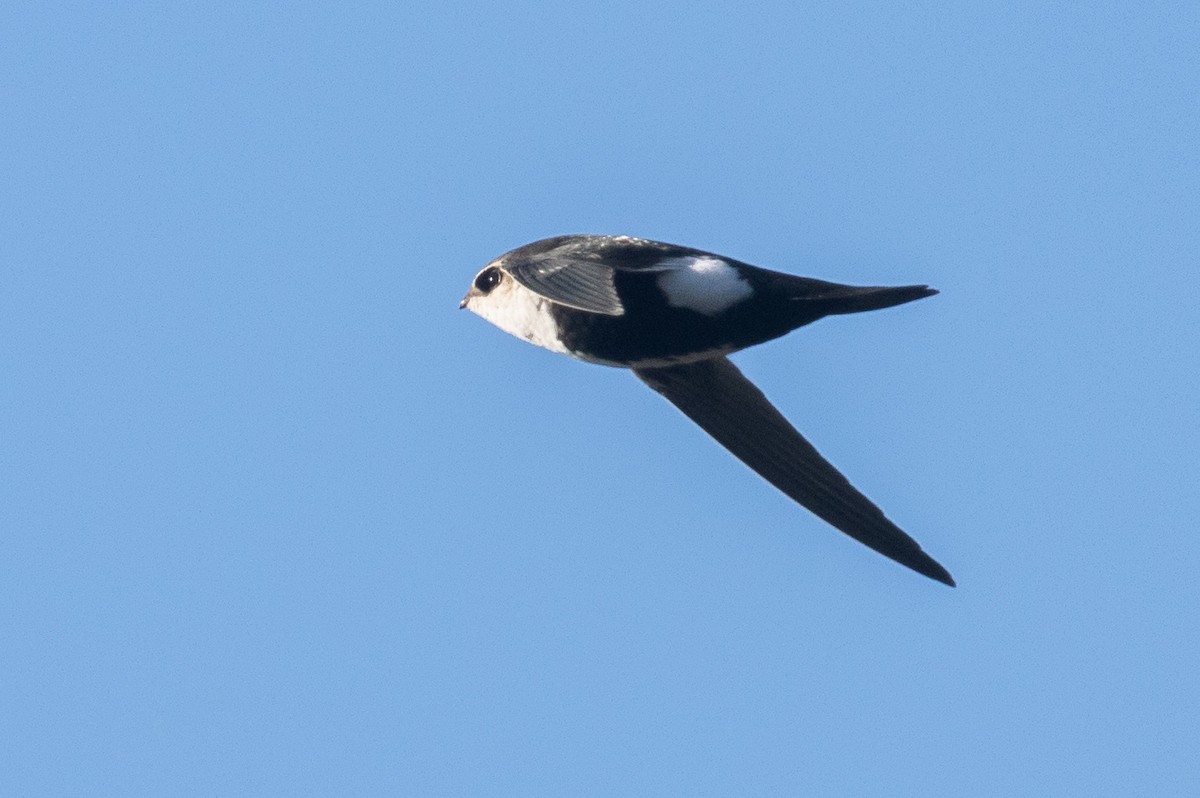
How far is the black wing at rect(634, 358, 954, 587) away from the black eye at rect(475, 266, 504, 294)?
0.70m

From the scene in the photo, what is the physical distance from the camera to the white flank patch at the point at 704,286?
7.88 meters

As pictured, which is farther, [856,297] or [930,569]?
[930,569]

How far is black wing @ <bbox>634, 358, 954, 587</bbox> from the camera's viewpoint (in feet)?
26.8

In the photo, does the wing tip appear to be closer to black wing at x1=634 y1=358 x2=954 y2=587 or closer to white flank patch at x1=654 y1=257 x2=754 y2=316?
black wing at x1=634 y1=358 x2=954 y2=587

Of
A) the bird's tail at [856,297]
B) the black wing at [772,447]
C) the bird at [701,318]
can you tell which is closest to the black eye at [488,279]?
the bird at [701,318]

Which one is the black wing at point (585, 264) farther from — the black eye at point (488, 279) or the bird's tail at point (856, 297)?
the bird's tail at point (856, 297)

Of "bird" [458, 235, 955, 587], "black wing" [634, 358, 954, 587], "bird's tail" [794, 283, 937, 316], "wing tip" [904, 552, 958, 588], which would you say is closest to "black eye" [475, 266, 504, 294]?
"bird" [458, 235, 955, 587]

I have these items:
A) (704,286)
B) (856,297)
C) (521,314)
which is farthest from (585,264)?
(856,297)

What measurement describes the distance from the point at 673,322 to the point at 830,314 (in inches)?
23.2

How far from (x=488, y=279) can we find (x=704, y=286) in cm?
134

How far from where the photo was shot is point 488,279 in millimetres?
8930

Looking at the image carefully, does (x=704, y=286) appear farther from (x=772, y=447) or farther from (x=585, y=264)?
(x=772, y=447)

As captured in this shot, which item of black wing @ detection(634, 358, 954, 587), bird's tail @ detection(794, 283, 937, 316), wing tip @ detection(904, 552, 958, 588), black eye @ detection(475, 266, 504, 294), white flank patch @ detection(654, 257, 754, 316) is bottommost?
A: wing tip @ detection(904, 552, 958, 588)

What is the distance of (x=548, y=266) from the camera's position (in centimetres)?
779
